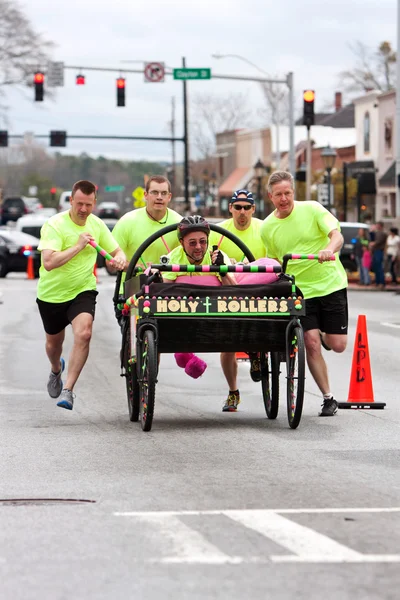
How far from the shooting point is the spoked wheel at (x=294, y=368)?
995cm

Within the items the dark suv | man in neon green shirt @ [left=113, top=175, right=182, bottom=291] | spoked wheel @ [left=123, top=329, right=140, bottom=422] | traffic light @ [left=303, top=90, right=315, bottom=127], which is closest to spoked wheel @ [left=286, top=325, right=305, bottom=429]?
spoked wheel @ [left=123, top=329, right=140, bottom=422]

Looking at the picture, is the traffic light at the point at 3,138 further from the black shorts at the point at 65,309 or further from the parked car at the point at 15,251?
the black shorts at the point at 65,309

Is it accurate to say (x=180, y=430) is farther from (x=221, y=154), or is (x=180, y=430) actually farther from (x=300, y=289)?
(x=221, y=154)

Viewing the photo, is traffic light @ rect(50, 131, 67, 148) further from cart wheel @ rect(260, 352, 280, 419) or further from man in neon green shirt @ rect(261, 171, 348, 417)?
cart wheel @ rect(260, 352, 280, 419)

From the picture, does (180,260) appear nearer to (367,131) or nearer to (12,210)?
(367,131)

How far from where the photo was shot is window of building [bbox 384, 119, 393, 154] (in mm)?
62463

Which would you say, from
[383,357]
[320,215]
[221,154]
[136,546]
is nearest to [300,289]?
[320,215]

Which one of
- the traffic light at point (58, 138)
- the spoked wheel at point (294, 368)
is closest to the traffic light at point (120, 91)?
the traffic light at point (58, 138)

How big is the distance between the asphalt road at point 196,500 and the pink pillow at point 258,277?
1109 mm

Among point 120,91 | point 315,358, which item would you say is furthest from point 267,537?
point 120,91

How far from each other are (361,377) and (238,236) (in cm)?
160

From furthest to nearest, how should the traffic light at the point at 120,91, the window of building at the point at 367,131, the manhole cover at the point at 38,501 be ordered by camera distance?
1. the window of building at the point at 367,131
2. the traffic light at the point at 120,91
3. the manhole cover at the point at 38,501

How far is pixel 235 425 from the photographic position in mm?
10695

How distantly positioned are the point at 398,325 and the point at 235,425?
41.2 ft
